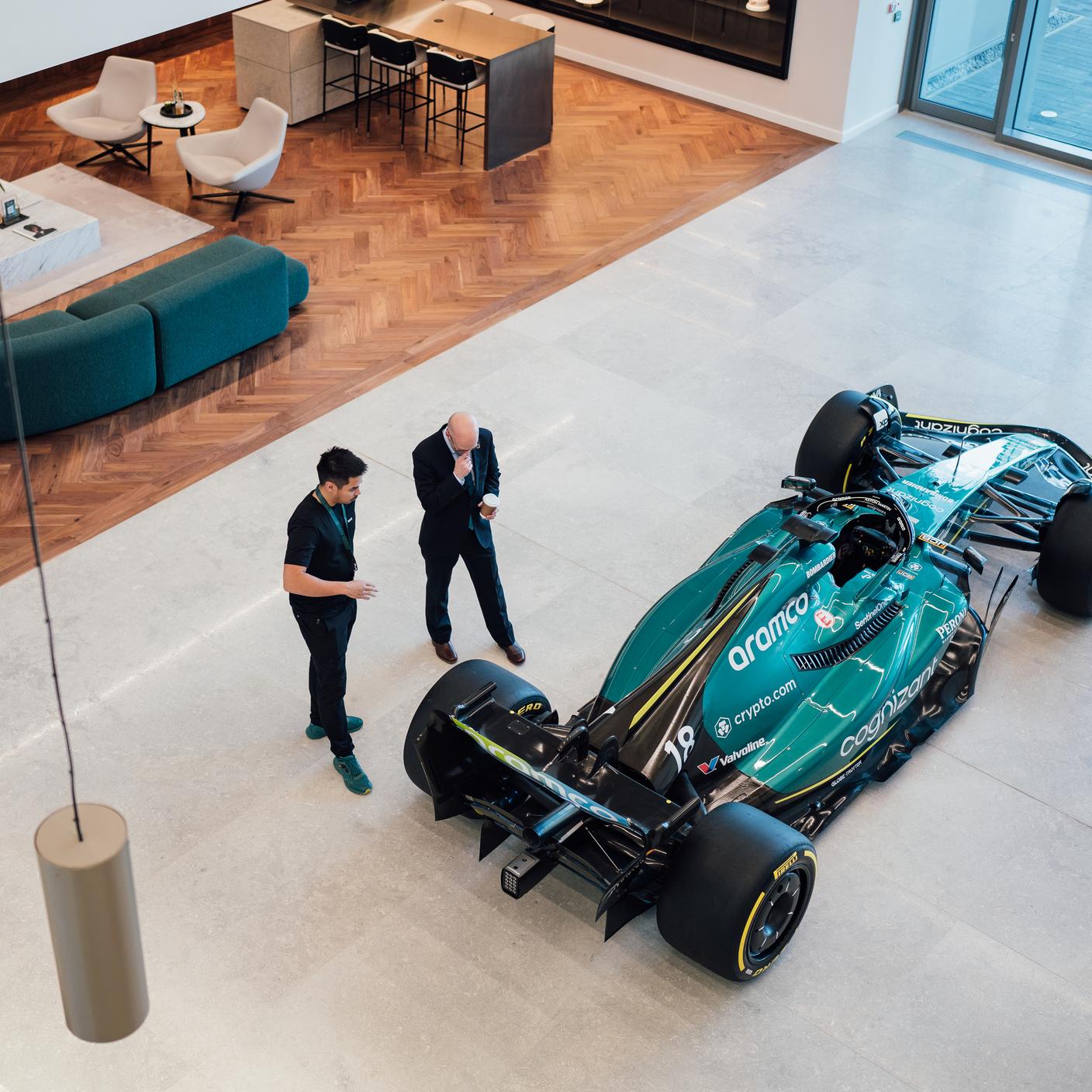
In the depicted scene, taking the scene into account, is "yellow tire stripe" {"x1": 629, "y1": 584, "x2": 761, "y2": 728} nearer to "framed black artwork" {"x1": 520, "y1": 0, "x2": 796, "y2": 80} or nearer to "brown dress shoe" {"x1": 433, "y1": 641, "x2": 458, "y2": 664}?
"brown dress shoe" {"x1": 433, "y1": 641, "x2": 458, "y2": 664}

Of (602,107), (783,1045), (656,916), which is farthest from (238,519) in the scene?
(602,107)

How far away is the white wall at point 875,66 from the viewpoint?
Answer: 11789 mm

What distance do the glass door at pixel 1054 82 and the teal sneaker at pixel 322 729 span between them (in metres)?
8.62

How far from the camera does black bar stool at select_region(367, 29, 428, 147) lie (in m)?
11.6

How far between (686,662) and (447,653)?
1.59 meters

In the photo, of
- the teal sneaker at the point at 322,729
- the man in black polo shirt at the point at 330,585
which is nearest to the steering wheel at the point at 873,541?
the man in black polo shirt at the point at 330,585

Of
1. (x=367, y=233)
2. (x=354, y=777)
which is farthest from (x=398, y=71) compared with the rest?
(x=354, y=777)

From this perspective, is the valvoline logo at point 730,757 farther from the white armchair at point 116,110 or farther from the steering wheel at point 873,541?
the white armchair at point 116,110

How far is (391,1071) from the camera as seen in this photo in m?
4.91

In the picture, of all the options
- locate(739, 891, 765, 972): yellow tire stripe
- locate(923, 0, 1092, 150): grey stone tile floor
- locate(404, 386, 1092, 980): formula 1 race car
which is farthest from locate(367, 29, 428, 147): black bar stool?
locate(739, 891, 765, 972): yellow tire stripe

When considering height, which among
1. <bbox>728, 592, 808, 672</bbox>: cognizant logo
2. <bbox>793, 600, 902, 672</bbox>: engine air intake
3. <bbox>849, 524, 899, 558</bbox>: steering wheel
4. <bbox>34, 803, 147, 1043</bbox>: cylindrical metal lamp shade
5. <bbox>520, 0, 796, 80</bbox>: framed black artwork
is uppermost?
<bbox>34, 803, 147, 1043</bbox>: cylindrical metal lamp shade

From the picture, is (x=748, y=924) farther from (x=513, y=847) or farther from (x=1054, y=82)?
(x=1054, y=82)

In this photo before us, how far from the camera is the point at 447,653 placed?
6.66m

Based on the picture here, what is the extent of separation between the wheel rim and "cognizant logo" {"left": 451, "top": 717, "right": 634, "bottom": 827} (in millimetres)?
627
